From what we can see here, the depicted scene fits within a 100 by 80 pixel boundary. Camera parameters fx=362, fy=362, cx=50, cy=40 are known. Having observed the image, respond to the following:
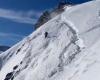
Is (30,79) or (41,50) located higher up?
(41,50)

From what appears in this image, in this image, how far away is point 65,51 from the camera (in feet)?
50.9

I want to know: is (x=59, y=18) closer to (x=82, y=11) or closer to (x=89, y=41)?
(x=82, y=11)

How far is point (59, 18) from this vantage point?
20.0 metres

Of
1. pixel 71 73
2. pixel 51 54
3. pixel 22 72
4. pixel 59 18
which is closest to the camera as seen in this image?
pixel 71 73

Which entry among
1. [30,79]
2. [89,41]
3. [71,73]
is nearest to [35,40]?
[30,79]

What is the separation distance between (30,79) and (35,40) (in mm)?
5202

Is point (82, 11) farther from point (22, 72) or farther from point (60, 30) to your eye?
point (22, 72)

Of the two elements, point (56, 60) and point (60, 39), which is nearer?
point (56, 60)

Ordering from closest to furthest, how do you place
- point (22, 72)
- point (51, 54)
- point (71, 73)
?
point (71, 73)
point (51, 54)
point (22, 72)

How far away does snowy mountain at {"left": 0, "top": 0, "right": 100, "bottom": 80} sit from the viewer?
13.0 metres

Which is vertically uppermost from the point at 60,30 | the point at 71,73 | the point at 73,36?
the point at 60,30

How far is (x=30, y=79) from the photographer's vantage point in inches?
634

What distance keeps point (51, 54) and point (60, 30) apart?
2391mm

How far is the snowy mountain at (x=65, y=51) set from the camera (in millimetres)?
13009
